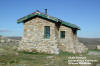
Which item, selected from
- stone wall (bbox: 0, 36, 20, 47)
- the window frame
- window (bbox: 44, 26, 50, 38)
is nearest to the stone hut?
window (bbox: 44, 26, 50, 38)

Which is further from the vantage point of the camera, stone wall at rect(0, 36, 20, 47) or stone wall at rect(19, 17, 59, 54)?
stone wall at rect(0, 36, 20, 47)

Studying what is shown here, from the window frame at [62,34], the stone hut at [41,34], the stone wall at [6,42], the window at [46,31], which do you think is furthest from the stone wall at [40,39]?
the stone wall at [6,42]

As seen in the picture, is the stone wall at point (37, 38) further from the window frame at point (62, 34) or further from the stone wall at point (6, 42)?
the stone wall at point (6, 42)

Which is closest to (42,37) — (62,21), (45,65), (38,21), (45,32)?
(45,32)

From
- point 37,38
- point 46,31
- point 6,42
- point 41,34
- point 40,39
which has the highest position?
point 46,31

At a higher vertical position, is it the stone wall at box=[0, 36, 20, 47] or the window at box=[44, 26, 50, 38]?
the window at box=[44, 26, 50, 38]

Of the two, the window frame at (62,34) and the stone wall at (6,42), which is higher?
the window frame at (62,34)

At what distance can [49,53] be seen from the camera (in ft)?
63.9

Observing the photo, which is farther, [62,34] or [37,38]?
[62,34]

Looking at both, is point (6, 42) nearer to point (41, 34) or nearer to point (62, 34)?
point (41, 34)

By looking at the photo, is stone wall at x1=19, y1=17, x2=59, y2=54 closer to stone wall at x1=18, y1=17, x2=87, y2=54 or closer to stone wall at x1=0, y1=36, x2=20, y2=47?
stone wall at x1=18, y1=17, x2=87, y2=54

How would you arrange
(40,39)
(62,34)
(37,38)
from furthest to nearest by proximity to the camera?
(62,34) < (37,38) < (40,39)

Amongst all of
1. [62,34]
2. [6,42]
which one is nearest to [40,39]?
[62,34]

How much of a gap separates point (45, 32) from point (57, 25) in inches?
80.9
